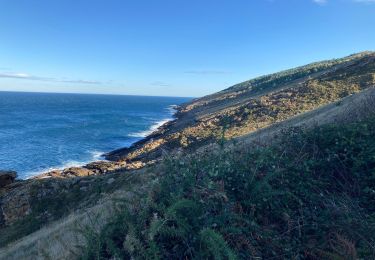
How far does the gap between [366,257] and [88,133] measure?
76784 millimetres

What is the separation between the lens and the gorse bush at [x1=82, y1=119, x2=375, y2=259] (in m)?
4.73

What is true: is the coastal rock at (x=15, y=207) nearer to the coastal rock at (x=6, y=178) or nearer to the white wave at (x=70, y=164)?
the coastal rock at (x=6, y=178)

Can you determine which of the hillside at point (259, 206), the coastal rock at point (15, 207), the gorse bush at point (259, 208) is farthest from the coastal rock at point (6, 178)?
the gorse bush at point (259, 208)

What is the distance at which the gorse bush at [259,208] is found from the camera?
186 inches

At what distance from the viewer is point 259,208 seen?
5.55 metres

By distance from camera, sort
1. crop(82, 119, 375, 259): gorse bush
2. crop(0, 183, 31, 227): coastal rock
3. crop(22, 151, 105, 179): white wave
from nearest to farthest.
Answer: crop(82, 119, 375, 259): gorse bush
crop(0, 183, 31, 227): coastal rock
crop(22, 151, 105, 179): white wave

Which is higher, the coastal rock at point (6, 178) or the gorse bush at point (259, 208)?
the gorse bush at point (259, 208)

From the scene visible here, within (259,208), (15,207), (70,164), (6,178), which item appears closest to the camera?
(259,208)

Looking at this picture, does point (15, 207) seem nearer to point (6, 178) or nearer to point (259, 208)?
point (6, 178)

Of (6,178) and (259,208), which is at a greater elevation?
(259,208)

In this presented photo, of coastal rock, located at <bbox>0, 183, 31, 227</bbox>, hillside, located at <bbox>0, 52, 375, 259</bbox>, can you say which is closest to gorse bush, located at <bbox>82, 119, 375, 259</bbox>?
hillside, located at <bbox>0, 52, 375, 259</bbox>

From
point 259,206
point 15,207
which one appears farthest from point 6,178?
point 259,206

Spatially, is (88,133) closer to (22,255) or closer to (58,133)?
(58,133)

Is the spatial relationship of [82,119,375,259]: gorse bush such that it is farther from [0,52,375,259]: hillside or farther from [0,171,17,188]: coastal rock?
[0,171,17,188]: coastal rock
